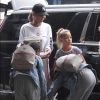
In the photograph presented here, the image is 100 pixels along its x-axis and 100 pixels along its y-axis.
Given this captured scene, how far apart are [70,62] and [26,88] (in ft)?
2.32

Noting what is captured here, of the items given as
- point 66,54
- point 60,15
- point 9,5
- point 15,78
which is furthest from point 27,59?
point 9,5

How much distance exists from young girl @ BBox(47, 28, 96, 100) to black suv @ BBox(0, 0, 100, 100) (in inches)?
12.6

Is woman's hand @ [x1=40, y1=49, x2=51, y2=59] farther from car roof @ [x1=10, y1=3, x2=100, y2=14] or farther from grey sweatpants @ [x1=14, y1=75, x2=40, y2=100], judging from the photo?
car roof @ [x1=10, y1=3, x2=100, y2=14]

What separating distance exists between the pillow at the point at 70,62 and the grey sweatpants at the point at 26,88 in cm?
47

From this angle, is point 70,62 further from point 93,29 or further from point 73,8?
point 73,8

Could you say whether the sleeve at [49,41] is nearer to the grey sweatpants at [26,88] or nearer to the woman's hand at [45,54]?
the woman's hand at [45,54]

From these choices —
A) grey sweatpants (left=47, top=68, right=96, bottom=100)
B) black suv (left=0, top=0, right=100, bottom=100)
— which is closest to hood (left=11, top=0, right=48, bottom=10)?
black suv (left=0, top=0, right=100, bottom=100)

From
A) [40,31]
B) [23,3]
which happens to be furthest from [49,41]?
[23,3]

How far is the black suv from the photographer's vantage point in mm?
5715

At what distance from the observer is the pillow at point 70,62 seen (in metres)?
5.21

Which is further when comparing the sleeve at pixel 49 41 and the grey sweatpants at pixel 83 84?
the sleeve at pixel 49 41

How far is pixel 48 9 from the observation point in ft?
21.0

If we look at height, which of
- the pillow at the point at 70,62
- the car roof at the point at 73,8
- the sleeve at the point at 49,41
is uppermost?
the car roof at the point at 73,8

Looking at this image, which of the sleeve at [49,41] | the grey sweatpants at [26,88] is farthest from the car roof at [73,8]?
the grey sweatpants at [26,88]
